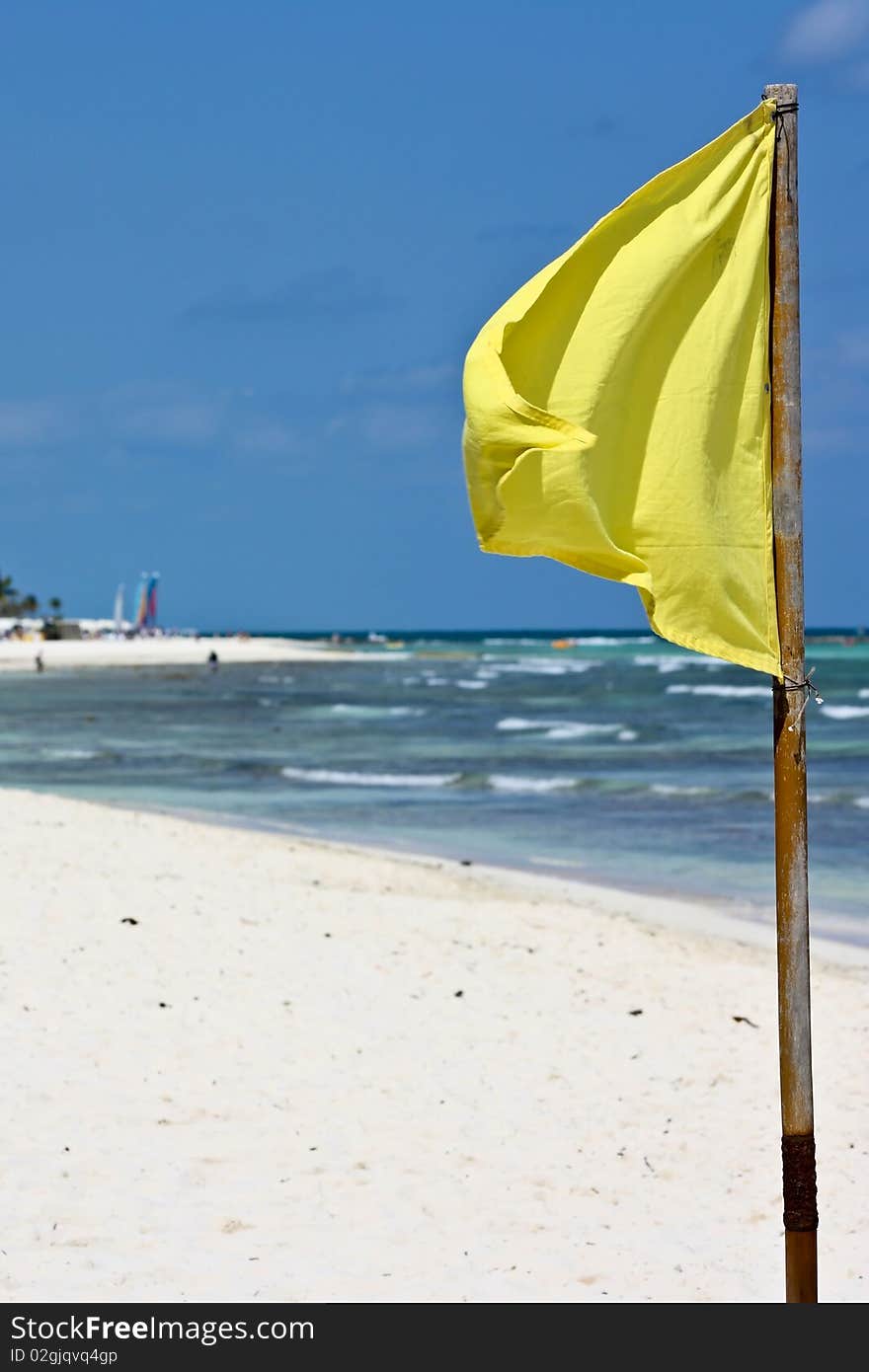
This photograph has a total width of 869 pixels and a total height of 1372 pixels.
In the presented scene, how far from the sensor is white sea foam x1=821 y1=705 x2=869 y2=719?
42250 millimetres

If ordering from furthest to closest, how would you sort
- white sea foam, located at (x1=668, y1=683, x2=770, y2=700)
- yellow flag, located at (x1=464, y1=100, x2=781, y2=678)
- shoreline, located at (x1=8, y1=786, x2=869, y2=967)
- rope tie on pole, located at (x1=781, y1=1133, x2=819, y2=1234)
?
white sea foam, located at (x1=668, y1=683, x2=770, y2=700) < shoreline, located at (x1=8, y1=786, x2=869, y2=967) < rope tie on pole, located at (x1=781, y1=1133, x2=819, y2=1234) < yellow flag, located at (x1=464, y1=100, x2=781, y2=678)

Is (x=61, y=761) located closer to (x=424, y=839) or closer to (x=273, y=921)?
(x=424, y=839)

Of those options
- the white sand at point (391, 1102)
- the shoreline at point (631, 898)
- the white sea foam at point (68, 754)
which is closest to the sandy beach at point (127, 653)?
the white sea foam at point (68, 754)

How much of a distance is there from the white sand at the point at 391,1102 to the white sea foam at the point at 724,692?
44145mm

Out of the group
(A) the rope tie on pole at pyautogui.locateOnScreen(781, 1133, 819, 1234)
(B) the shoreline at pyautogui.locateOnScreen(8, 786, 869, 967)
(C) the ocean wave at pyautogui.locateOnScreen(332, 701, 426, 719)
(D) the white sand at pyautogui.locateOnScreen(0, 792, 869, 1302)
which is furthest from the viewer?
(C) the ocean wave at pyautogui.locateOnScreen(332, 701, 426, 719)

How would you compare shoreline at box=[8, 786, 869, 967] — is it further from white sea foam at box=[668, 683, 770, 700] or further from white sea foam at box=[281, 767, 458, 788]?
white sea foam at box=[668, 683, 770, 700]

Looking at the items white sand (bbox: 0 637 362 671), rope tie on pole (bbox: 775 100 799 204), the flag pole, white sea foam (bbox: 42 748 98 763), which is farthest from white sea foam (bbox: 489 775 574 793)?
white sand (bbox: 0 637 362 671)

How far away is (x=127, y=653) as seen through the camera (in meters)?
90.9

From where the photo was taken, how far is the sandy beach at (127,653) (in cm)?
8369

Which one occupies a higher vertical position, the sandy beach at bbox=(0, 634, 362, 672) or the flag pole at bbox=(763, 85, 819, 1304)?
the flag pole at bbox=(763, 85, 819, 1304)

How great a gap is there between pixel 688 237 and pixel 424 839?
43.0ft

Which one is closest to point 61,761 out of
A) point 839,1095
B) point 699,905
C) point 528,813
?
point 528,813

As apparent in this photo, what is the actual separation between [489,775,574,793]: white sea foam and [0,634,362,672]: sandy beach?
190 feet

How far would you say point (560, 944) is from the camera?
10.0 metres
